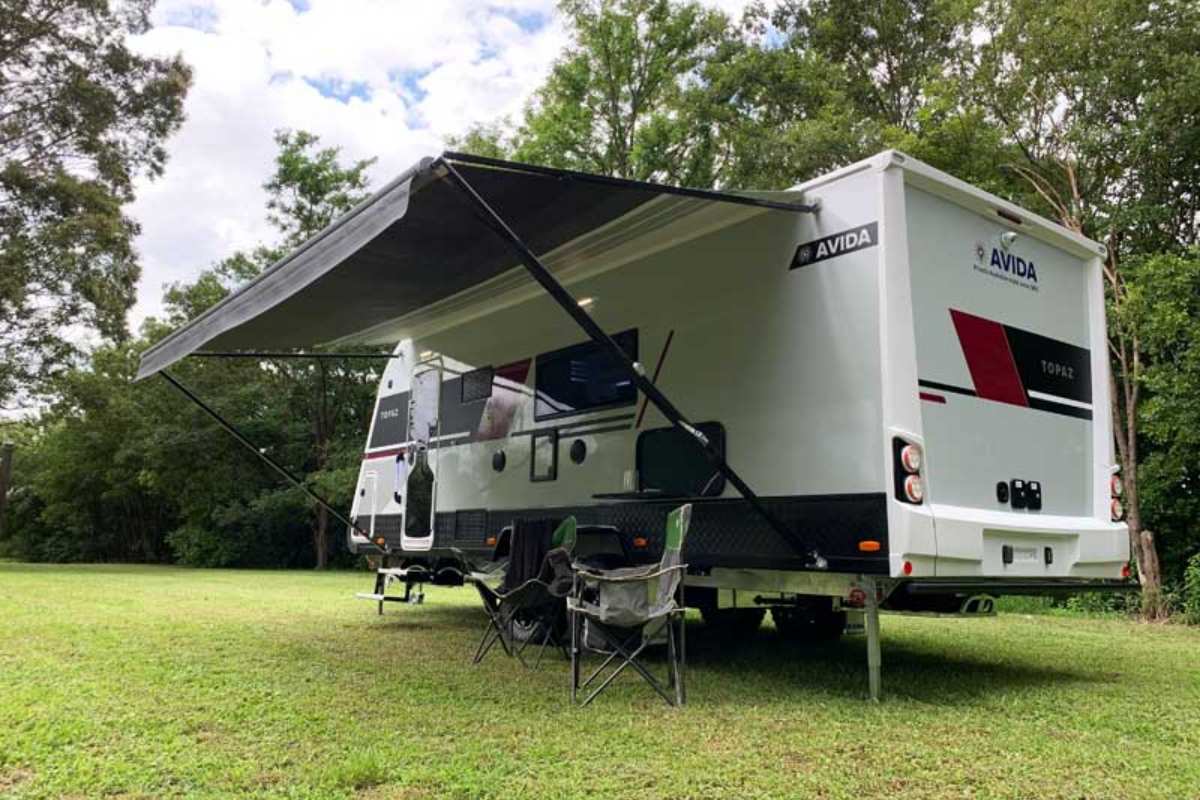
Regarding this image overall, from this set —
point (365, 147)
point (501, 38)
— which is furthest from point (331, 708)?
point (365, 147)

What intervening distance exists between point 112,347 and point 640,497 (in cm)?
1938

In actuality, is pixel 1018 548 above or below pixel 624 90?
below

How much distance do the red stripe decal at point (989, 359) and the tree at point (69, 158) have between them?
15.0 metres

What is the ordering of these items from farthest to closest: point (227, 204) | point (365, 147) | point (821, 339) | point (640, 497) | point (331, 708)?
point (365, 147) < point (227, 204) < point (640, 497) < point (821, 339) < point (331, 708)

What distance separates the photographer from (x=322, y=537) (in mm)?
19562

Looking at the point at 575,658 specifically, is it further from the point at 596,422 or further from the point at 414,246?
the point at 414,246

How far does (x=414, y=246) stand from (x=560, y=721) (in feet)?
8.04

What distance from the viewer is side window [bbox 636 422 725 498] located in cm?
456

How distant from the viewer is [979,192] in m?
4.26

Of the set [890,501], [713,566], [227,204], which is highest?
[227,204]

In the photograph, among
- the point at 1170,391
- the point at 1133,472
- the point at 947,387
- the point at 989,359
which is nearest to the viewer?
the point at 947,387

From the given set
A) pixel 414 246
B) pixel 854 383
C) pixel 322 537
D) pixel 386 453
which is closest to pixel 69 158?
pixel 322 537

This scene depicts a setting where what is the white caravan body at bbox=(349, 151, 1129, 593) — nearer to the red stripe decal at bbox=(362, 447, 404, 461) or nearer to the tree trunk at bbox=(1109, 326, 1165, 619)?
the red stripe decal at bbox=(362, 447, 404, 461)

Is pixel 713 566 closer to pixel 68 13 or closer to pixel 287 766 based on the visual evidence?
pixel 287 766
